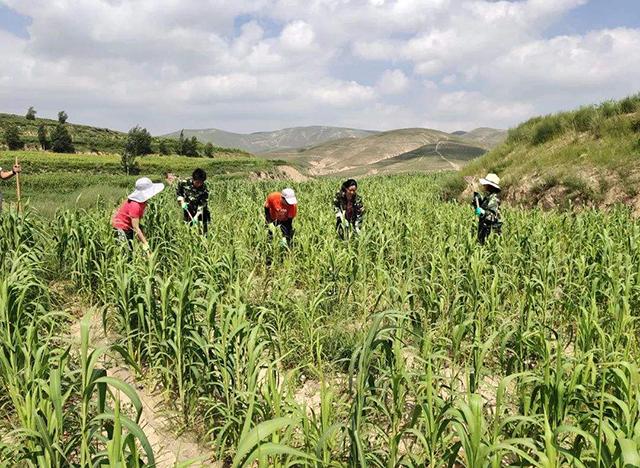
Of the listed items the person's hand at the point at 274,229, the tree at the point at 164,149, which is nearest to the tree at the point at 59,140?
the tree at the point at 164,149

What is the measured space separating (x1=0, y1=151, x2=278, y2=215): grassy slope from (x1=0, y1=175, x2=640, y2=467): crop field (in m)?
7.15

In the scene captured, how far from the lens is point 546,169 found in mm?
12883

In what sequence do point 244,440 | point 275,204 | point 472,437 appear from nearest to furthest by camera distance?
point 244,440 → point 472,437 → point 275,204

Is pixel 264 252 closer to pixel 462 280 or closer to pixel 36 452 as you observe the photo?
pixel 462 280

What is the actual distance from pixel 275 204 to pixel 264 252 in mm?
843

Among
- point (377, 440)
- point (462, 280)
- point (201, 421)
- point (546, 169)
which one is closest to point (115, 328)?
point (201, 421)

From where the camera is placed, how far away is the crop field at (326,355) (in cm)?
179

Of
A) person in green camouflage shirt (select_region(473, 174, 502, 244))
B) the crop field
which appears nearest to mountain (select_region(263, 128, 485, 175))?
person in green camouflage shirt (select_region(473, 174, 502, 244))

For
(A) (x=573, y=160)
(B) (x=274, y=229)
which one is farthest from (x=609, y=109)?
(B) (x=274, y=229)

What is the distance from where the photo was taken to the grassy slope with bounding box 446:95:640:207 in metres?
11.1

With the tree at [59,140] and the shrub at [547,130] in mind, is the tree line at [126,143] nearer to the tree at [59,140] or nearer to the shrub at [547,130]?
the tree at [59,140]

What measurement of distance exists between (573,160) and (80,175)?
27.6m

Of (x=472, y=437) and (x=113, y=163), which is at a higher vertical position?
(x=113, y=163)

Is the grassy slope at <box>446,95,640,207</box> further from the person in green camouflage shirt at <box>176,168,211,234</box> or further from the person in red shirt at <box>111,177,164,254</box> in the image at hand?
the person in red shirt at <box>111,177,164,254</box>
